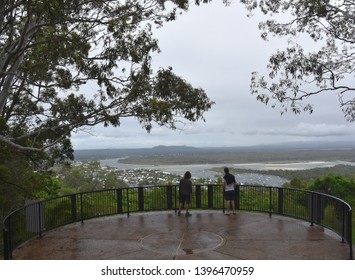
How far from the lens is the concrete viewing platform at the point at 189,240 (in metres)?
8.95

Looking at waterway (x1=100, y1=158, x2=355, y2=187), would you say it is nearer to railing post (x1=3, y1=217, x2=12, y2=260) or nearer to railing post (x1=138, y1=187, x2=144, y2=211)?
railing post (x1=138, y1=187, x2=144, y2=211)

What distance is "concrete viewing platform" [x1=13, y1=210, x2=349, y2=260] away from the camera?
8.95 meters

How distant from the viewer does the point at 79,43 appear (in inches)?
504

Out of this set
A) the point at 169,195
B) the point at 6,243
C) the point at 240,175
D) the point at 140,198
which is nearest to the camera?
the point at 6,243

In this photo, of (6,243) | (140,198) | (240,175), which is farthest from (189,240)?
(240,175)

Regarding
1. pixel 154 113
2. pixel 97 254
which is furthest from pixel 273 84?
pixel 97 254

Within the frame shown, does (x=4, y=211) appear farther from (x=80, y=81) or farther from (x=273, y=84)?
(x=273, y=84)

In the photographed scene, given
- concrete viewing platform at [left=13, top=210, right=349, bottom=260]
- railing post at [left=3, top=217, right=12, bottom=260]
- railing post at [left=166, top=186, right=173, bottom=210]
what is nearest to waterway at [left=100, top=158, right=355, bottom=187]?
railing post at [left=166, top=186, right=173, bottom=210]

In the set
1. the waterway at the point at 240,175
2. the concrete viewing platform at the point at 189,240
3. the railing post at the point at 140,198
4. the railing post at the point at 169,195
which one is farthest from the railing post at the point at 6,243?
the waterway at the point at 240,175

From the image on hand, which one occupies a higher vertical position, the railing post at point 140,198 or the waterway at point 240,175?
the railing post at point 140,198

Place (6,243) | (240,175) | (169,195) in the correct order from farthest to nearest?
(240,175), (169,195), (6,243)

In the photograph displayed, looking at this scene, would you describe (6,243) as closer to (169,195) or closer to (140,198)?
(140,198)

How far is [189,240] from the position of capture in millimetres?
10258

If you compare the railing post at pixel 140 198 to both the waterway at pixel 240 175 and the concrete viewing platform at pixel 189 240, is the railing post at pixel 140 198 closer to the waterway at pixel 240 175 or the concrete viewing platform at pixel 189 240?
the concrete viewing platform at pixel 189 240
